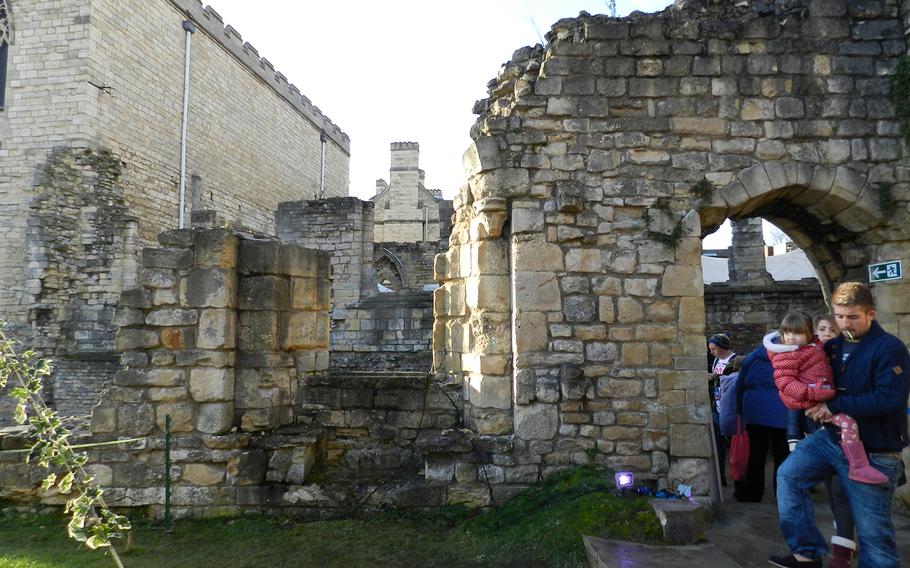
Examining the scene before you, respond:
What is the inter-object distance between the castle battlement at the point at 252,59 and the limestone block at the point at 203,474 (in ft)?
56.1

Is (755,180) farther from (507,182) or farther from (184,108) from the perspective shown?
(184,108)

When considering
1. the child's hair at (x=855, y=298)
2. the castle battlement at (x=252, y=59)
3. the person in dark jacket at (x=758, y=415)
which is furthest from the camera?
the castle battlement at (x=252, y=59)

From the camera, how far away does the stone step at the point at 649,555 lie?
11.4ft

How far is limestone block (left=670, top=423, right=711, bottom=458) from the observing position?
15.4ft

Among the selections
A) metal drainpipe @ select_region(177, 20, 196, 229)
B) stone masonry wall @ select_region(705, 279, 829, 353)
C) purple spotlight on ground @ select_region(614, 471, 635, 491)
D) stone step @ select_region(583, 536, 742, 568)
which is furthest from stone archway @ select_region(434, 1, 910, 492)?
metal drainpipe @ select_region(177, 20, 196, 229)

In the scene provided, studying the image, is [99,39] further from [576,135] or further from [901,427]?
[901,427]

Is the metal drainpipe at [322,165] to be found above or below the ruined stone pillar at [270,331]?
above

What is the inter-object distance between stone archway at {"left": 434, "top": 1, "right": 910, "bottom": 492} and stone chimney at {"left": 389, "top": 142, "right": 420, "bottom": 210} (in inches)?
854

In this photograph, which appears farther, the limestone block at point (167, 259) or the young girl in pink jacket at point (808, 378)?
the limestone block at point (167, 259)

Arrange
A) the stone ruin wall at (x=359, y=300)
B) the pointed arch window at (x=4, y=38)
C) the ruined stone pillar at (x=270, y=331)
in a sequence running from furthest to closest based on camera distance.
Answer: the pointed arch window at (x=4, y=38) → the stone ruin wall at (x=359, y=300) → the ruined stone pillar at (x=270, y=331)

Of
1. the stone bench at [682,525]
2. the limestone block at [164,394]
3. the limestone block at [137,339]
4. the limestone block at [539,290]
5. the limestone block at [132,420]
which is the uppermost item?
the limestone block at [539,290]

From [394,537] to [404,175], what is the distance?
23.4m

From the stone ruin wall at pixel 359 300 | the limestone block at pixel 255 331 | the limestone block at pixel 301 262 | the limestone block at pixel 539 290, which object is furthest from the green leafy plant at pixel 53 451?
the stone ruin wall at pixel 359 300

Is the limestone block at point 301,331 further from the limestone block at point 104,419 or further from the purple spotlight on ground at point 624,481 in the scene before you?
the purple spotlight on ground at point 624,481
